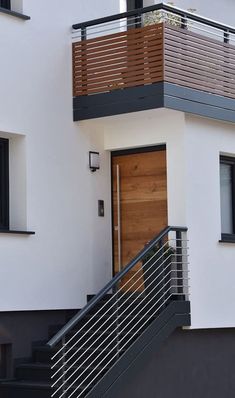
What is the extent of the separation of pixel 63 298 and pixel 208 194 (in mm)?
2538

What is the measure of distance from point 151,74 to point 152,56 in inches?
9.9

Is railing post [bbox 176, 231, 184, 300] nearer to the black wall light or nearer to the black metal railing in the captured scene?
the black wall light

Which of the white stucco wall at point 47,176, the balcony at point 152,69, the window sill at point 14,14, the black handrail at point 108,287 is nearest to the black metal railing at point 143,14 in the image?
the balcony at point 152,69

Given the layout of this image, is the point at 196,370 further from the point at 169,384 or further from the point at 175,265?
the point at 175,265

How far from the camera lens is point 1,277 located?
12758 mm

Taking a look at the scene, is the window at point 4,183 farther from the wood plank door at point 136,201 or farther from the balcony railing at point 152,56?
the wood plank door at point 136,201

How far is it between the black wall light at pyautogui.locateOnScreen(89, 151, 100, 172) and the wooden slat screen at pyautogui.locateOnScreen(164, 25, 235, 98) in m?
1.72

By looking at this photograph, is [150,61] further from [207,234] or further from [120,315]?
[120,315]

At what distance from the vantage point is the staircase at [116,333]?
1198cm

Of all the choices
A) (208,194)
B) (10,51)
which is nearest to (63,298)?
(208,194)

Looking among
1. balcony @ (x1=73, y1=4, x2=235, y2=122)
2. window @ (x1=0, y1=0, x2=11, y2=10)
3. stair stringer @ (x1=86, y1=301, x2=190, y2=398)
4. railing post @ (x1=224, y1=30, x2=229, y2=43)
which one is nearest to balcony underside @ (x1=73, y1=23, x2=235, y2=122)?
balcony @ (x1=73, y1=4, x2=235, y2=122)

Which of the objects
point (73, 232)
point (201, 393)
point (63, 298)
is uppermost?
point (73, 232)

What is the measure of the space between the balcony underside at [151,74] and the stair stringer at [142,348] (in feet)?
9.06

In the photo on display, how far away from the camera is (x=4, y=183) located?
1351 centimetres
